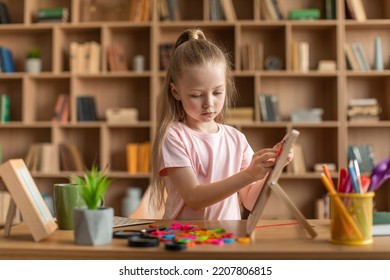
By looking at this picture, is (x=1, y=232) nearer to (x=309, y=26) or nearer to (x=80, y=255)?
(x=80, y=255)

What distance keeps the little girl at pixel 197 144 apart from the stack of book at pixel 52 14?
309 cm

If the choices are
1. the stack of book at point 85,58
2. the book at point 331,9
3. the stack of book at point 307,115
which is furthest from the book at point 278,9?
the stack of book at point 85,58

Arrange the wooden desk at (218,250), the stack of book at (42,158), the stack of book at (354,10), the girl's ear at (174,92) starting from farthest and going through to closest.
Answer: the stack of book at (42,158) < the stack of book at (354,10) < the girl's ear at (174,92) < the wooden desk at (218,250)

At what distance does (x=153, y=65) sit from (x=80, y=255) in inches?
141

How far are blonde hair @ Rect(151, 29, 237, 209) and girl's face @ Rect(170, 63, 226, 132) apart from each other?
3cm

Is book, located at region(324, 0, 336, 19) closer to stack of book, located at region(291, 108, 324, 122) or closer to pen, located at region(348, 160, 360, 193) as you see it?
stack of book, located at region(291, 108, 324, 122)

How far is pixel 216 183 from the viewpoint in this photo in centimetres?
139

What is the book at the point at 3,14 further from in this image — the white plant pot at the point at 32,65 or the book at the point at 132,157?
the book at the point at 132,157

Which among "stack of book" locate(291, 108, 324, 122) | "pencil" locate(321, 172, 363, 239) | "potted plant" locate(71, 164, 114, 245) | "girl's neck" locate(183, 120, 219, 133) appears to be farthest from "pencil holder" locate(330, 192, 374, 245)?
"stack of book" locate(291, 108, 324, 122)

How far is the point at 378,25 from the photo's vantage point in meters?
4.54

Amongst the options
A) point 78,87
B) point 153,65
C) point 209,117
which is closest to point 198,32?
point 209,117

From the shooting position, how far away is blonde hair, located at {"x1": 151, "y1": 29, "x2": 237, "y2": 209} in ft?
5.20

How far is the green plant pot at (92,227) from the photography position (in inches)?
40.6

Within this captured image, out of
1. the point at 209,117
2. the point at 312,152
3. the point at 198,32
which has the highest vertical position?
the point at 198,32
